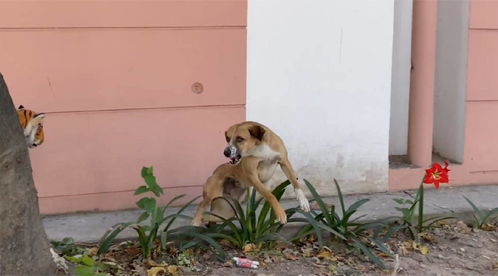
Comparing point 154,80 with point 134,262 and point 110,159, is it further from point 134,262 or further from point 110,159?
point 134,262

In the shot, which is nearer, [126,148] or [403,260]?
[403,260]

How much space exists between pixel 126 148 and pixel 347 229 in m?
1.80

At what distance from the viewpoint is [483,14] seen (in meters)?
6.08

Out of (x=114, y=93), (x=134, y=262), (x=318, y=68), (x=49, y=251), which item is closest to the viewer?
(x=49, y=251)

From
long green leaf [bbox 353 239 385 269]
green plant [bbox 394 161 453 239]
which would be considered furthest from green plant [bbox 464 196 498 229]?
long green leaf [bbox 353 239 385 269]

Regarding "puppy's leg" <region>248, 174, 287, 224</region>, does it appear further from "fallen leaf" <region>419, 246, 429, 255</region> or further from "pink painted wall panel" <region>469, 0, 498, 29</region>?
"pink painted wall panel" <region>469, 0, 498, 29</region>

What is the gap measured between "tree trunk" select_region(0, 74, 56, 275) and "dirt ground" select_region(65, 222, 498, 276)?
794 mm

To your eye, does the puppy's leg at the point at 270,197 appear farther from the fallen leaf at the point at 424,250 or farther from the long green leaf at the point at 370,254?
the fallen leaf at the point at 424,250

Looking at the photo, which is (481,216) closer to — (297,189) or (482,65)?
(482,65)

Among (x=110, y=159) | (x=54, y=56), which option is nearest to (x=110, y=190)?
(x=110, y=159)

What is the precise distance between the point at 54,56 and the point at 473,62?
357 centimetres

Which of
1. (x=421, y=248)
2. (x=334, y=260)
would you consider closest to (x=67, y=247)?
(x=334, y=260)

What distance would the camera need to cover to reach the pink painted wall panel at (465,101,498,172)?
6.21 metres

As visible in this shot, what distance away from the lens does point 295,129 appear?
18.8 feet
